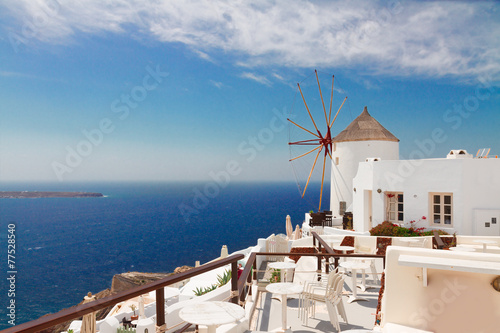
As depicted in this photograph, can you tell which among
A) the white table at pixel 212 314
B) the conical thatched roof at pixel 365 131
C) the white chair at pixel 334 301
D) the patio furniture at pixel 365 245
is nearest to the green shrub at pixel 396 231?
the patio furniture at pixel 365 245

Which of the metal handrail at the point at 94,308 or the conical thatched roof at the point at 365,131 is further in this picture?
the conical thatched roof at the point at 365,131

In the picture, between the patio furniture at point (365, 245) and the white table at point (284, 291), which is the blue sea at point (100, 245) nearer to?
the patio furniture at point (365, 245)

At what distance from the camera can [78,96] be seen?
87750 mm

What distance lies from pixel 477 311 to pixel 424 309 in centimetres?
41

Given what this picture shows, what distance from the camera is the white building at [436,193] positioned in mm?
13031

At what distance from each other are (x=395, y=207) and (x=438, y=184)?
213 cm

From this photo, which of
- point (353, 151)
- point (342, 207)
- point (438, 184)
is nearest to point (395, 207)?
point (438, 184)

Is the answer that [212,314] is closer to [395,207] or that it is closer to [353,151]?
[395,207]

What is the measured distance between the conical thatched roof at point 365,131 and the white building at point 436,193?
7.45 meters

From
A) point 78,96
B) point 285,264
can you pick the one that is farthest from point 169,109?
point 285,264

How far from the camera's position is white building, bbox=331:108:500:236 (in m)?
13.0

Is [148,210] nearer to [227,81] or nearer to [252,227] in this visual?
[252,227]

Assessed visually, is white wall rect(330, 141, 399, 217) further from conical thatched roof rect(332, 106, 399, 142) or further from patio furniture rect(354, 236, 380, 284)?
patio furniture rect(354, 236, 380, 284)

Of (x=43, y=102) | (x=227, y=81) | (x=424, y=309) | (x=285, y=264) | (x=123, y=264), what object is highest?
(x=227, y=81)
